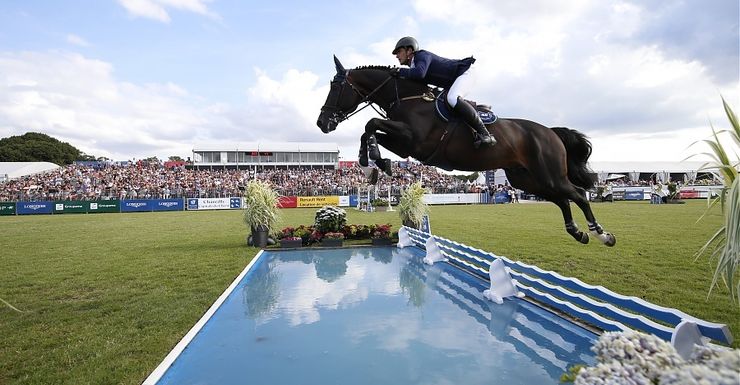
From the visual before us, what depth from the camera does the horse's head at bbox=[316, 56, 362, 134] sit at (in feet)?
14.4

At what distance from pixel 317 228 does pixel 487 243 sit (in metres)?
4.90

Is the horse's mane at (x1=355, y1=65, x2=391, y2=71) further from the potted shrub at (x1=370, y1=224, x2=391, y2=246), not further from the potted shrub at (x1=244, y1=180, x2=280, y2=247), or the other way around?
the potted shrub at (x1=244, y1=180, x2=280, y2=247)

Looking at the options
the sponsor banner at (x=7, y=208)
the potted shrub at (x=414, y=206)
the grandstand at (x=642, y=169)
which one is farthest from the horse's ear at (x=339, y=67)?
the grandstand at (x=642, y=169)

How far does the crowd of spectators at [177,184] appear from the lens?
33406 mm

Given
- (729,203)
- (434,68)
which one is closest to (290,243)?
(434,68)

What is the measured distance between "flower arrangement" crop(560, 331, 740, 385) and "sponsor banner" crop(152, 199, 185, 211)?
35.1 meters

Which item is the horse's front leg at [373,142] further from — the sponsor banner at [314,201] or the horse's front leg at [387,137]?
the sponsor banner at [314,201]

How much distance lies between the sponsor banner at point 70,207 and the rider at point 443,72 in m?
34.8

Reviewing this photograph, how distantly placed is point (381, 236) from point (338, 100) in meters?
7.90

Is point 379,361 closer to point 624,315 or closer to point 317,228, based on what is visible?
point 624,315

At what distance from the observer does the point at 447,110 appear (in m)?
4.03

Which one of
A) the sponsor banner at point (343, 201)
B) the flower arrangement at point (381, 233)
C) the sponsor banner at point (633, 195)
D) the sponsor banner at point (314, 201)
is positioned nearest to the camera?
the flower arrangement at point (381, 233)

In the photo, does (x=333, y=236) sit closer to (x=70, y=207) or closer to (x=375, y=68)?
(x=375, y=68)

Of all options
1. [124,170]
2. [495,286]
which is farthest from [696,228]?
[124,170]
